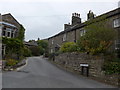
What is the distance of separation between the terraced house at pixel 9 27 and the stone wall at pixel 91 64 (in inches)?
483

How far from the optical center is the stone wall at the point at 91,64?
1334 cm

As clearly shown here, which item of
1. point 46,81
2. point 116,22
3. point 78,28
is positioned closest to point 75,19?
point 78,28

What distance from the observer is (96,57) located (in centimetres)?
1540

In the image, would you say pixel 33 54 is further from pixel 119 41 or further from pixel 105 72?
pixel 105 72

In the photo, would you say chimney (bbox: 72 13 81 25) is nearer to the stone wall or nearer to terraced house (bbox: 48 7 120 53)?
terraced house (bbox: 48 7 120 53)

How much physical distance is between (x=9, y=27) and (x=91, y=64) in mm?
19779

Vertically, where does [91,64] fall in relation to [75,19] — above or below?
below

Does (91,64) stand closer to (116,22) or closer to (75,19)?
(116,22)

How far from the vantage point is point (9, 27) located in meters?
29.8

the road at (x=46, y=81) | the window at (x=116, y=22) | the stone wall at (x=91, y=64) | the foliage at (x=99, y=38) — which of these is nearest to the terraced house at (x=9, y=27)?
the stone wall at (x=91, y=64)

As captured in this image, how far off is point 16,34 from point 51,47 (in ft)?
41.4

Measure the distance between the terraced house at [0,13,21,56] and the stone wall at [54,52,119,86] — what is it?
40.3 ft

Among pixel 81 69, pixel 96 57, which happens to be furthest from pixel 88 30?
pixel 81 69

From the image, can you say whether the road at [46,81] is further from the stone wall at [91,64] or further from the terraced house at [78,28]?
the terraced house at [78,28]
